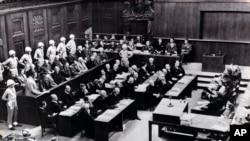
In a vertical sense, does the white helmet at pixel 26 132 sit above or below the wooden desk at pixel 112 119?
above

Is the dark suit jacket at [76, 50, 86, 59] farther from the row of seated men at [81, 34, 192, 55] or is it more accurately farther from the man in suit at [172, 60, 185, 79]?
the man in suit at [172, 60, 185, 79]

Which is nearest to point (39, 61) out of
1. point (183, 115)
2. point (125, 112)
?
point (125, 112)

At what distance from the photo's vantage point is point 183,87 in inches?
495

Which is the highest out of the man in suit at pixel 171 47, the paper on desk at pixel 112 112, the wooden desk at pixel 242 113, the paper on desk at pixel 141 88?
the man in suit at pixel 171 47

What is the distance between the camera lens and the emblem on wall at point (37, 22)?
16.4m

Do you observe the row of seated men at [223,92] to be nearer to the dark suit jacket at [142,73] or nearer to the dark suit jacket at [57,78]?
the dark suit jacket at [142,73]

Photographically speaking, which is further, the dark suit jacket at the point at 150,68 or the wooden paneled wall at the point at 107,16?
the wooden paneled wall at the point at 107,16

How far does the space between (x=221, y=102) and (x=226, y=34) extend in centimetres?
644

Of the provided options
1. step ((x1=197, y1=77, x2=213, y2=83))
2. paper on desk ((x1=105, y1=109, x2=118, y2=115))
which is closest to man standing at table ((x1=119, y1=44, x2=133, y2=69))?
step ((x1=197, y1=77, x2=213, y2=83))

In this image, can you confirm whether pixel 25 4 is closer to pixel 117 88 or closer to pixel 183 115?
pixel 117 88

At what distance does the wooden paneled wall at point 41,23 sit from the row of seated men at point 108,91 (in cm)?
393

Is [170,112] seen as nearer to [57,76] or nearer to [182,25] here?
[57,76]

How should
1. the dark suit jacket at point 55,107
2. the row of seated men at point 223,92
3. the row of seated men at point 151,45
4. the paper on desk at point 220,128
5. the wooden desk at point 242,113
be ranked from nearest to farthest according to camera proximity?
the paper on desk at point 220,128
the wooden desk at point 242,113
the dark suit jacket at point 55,107
the row of seated men at point 223,92
the row of seated men at point 151,45

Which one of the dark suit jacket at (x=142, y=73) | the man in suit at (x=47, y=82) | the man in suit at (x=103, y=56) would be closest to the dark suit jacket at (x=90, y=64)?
the man in suit at (x=103, y=56)
